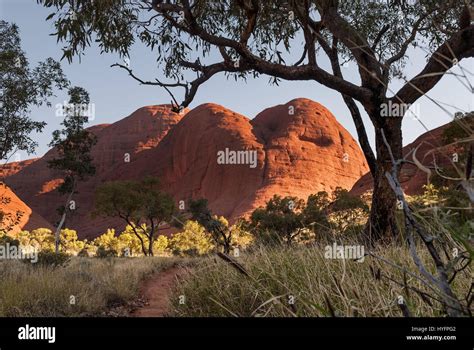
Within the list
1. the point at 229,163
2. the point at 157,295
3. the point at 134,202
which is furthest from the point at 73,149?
the point at 229,163

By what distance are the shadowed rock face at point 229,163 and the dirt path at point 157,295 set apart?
111 feet

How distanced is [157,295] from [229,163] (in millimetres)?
47807

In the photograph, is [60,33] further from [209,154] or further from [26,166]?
[26,166]

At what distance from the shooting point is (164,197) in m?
32.0

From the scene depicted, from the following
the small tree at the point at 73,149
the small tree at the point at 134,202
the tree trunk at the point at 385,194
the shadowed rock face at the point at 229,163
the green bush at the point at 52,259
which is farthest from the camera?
the shadowed rock face at the point at 229,163

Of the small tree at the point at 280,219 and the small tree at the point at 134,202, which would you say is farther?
the small tree at the point at 134,202

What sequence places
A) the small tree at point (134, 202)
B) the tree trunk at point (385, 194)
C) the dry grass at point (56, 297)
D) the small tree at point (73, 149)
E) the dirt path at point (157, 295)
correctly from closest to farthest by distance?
1. the dry grass at point (56, 297)
2. the dirt path at point (157, 295)
3. the tree trunk at point (385, 194)
4. the small tree at point (73, 149)
5. the small tree at point (134, 202)

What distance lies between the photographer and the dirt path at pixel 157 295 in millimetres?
7232

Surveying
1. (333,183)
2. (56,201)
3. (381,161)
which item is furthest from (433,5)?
(56,201)

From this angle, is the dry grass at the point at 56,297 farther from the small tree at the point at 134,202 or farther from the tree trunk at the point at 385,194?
the small tree at the point at 134,202

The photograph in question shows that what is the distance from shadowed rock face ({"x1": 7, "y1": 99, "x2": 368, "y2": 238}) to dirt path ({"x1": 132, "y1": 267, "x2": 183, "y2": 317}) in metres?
33.8

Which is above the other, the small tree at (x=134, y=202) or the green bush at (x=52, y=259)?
the small tree at (x=134, y=202)

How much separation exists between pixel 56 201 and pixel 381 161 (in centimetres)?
5663

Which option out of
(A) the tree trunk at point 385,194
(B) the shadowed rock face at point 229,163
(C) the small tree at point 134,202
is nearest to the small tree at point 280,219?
(C) the small tree at point 134,202
